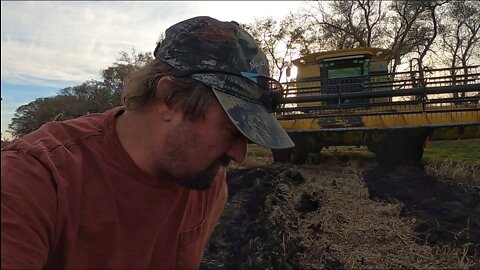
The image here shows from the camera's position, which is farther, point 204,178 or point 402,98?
point 402,98

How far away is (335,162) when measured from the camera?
1091 cm

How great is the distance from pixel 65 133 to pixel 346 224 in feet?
14.8

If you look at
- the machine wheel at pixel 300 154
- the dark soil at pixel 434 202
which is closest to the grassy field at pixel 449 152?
the machine wheel at pixel 300 154

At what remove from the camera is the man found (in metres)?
1.34

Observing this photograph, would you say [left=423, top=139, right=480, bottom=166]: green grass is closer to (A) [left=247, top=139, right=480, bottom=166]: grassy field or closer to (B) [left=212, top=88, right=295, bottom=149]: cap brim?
(A) [left=247, top=139, right=480, bottom=166]: grassy field

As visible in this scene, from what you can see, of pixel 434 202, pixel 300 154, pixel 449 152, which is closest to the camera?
pixel 434 202

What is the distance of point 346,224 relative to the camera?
5.56m

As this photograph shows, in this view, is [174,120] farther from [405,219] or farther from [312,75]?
Answer: [312,75]

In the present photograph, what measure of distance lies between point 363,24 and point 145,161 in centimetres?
2865

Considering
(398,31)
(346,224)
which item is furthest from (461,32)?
(346,224)

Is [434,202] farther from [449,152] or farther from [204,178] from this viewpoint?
[204,178]

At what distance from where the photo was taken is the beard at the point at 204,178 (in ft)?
5.22

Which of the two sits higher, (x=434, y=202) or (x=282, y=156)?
(x=282, y=156)

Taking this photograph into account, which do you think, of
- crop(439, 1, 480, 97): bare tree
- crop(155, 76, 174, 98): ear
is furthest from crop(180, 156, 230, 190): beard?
crop(439, 1, 480, 97): bare tree
